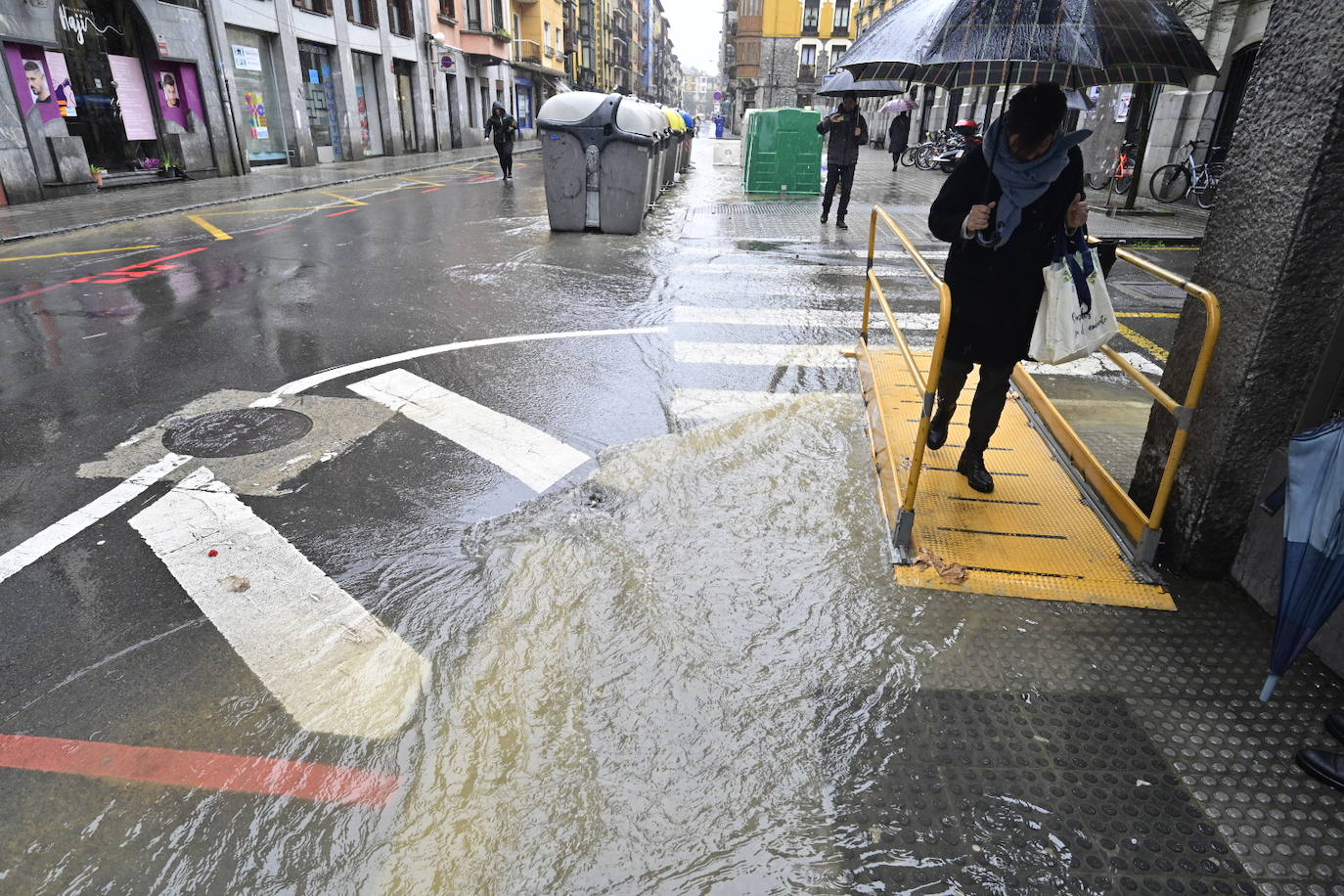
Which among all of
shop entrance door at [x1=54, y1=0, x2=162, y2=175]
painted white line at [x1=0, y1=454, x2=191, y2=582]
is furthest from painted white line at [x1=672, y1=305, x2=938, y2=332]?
shop entrance door at [x1=54, y1=0, x2=162, y2=175]

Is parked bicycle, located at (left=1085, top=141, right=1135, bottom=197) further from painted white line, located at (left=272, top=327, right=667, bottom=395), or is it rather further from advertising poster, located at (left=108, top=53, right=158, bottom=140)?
advertising poster, located at (left=108, top=53, right=158, bottom=140)

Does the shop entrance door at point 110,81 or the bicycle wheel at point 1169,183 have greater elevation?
the shop entrance door at point 110,81

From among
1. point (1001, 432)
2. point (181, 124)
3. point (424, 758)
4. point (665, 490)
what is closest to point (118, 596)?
point (424, 758)

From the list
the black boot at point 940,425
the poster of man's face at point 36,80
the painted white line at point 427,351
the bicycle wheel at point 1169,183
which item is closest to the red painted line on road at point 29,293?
the painted white line at point 427,351

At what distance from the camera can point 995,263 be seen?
11.7ft

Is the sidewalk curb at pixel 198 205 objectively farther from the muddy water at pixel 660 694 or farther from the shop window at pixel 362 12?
the muddy water at pixel 660 694

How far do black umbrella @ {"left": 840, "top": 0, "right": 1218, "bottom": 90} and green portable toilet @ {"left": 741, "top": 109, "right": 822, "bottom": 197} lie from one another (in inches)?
429

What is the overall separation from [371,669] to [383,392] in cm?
314

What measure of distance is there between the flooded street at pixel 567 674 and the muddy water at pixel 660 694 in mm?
13

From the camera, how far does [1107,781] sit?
91.7 inches

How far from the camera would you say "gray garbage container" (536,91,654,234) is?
1193cm

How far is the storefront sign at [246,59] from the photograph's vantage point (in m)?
21.5

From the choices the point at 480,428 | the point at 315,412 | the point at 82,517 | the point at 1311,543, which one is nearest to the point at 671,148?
the point at 315,412

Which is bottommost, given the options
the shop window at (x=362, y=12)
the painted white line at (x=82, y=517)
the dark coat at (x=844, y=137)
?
the painted white line at (x=82, y=517)
